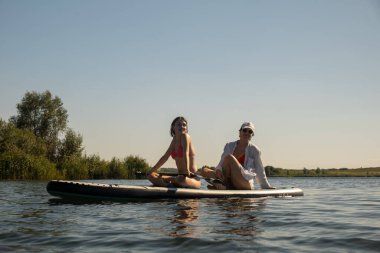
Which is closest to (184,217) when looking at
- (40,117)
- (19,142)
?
(19,142)

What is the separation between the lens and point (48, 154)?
40406 mm

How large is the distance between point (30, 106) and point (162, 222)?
151 ft

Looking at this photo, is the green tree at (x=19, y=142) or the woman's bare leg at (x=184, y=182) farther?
the green tree at (x=19, y=142)

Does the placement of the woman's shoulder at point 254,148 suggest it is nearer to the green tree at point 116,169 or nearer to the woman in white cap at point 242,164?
the woman in white cap at point 242,164

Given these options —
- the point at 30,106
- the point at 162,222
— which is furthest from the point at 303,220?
the point at 30,106

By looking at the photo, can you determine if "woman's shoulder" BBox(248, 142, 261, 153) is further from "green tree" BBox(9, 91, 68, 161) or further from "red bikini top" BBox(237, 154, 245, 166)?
"green tree" BBox(9, 91, 68, 161)

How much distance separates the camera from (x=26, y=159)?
2386 centimetres

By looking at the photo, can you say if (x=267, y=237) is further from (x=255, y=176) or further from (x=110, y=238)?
(x=255, y=176)

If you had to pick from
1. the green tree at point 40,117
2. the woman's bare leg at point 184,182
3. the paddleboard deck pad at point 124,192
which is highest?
the green tree at point 40,117

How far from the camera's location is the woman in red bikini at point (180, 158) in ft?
26.4

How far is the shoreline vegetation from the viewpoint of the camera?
78.1 feet

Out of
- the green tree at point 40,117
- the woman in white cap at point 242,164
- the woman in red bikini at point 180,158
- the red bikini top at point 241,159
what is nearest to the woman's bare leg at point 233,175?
the woman in white cap at point 242,164

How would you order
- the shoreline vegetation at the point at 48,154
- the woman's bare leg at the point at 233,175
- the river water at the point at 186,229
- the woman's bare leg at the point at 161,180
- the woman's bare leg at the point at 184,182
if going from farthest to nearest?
1. the shoreline vegetation at the point at 48,154
2. the woman's bare leg at the point at 161,180
3. the woman's bare leg at the point at 184,182
4. the woman's bare leg at the point at 233,175
5. the river water at the point at 186,229

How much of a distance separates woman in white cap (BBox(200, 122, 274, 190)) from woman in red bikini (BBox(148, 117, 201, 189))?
36 cm
